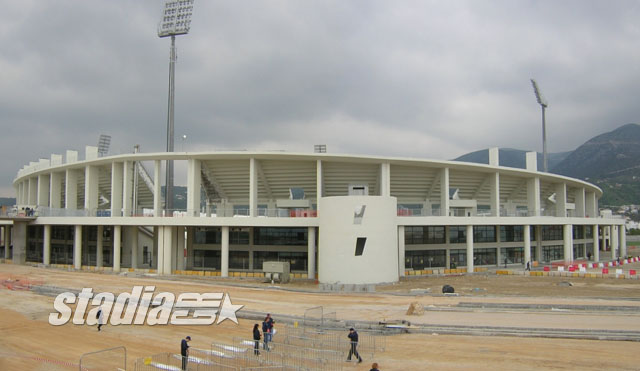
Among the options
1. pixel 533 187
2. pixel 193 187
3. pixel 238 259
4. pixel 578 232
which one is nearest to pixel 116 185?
pixel 193 187

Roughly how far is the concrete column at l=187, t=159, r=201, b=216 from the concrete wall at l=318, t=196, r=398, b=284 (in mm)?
14314

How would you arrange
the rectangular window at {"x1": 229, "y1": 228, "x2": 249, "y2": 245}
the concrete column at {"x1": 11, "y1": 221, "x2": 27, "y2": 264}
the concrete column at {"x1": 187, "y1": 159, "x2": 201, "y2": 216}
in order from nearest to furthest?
the concrete column at {"x1": 187, "y1": 159, "x2": 201, "y2": 216} < the rectangular window at {"x1": 229, "y1": 228, "x2": 249, "y2": 245} < the concrete column at {"x1": 11, "y1": 221, "x2": 27, "y2": 264}

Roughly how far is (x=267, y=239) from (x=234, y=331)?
2714 cm

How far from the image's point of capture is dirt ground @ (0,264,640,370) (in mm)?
16609

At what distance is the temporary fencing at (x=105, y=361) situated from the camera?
16672 mm

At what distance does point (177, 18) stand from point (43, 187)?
29358 mm

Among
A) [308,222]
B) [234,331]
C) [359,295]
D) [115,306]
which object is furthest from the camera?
[308,222]

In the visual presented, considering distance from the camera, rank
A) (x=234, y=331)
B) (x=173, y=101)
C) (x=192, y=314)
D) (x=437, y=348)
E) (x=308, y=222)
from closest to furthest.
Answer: (x=437, y=348)
(x=234, y=331)
(x=192, y=314)
(x=308, y=222)
(x=173, y=101)

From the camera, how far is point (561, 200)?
61.1 meters

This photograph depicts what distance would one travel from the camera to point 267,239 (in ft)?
161

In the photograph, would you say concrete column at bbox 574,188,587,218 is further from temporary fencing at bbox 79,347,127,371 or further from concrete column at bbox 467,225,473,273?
temporary fencing at bbox 79,347,127,371

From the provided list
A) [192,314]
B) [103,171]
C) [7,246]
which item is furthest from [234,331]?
[7,246]

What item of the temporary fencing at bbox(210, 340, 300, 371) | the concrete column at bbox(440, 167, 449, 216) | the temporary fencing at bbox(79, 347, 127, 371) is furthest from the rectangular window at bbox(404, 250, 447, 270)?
the temporary fencing at bbox(79, 347, 127, 371)

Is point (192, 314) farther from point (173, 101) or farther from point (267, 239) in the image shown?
point (173, 101)
